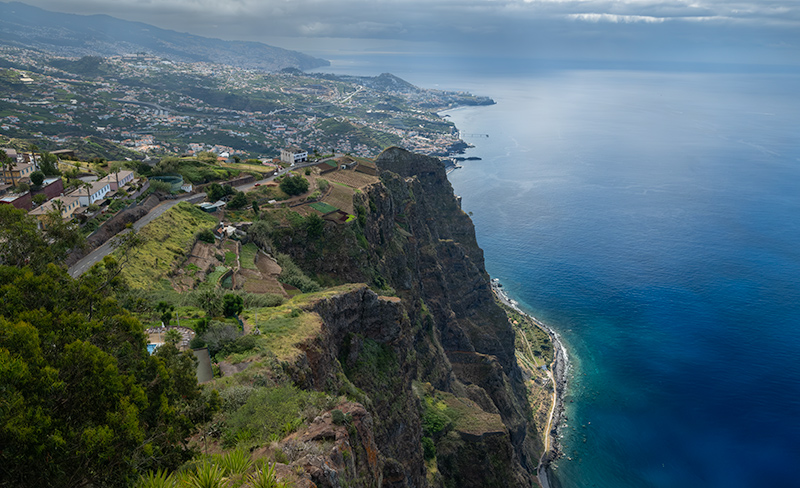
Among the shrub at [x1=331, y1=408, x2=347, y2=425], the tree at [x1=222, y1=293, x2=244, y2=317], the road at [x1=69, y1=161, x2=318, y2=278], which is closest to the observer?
the shrub at [x1=331, y1=408, x2=347, y2=425]

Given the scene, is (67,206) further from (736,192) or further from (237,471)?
(736,192)

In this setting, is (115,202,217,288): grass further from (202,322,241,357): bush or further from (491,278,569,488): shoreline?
(491,278,569,488): shoreline

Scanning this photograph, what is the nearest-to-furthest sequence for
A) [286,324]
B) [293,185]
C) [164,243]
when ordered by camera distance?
[286,324], [164,243], [293,185]

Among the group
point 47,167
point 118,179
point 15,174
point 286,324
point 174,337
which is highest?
point 174,337

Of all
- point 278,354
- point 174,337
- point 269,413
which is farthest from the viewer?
point 278,354

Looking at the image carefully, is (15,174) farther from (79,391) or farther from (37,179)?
(79,391)

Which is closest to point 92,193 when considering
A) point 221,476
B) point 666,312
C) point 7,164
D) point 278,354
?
point 7,164

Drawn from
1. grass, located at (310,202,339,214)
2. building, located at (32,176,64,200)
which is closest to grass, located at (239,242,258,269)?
grass, located at (310,202,339,214)

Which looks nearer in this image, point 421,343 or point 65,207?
point 65,207
